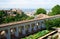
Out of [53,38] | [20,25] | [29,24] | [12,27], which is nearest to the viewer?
[53,38]

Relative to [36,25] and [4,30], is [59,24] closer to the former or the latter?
[36,25]

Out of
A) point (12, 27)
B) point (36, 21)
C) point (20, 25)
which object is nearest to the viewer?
point (12, 27)

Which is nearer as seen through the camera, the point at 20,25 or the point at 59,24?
the point at 20,25

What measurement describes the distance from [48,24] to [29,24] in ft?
12.5

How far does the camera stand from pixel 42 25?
3594cm

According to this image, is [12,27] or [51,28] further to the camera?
[51,28]

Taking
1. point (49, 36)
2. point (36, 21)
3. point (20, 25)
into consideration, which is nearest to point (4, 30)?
point (20, 25)

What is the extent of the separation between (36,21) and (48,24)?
2.69 metres

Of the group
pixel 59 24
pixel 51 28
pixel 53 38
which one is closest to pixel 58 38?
pixel 53 38

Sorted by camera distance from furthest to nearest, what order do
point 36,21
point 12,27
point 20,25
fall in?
point 36,21 → point 20,25 → point 12,27

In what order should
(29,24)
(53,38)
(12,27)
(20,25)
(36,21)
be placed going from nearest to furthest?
(53,38) < (12,27) < (20,25) < (29,24) < (36,21)

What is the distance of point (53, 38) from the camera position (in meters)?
25.5

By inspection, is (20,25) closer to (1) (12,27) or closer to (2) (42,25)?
(1) (12,27)

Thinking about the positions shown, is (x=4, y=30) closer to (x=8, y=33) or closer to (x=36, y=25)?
(x=8, y=33)
